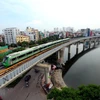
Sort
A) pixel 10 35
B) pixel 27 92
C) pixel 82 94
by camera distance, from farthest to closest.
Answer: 1. pixel 10 35
2. pixel 27 92
3. pixel 82 94

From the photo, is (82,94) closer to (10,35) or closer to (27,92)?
(27,92)

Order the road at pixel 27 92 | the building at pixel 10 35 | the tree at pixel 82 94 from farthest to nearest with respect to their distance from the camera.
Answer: the building at pixel 10 35
the road at pixel 27 92
the tree at pixel 82 94

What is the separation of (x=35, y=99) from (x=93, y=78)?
13.5 metres

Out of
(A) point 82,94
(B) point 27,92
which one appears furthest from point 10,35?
(A) point 82,94

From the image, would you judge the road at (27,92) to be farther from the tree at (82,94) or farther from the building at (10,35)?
the building at (10,35)

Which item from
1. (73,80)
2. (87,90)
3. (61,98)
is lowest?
(73,80)

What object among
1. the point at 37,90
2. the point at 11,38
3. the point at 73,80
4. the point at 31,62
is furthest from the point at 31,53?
the point at 11,38

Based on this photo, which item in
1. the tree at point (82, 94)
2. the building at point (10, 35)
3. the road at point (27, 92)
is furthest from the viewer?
the building at point (10, 35)

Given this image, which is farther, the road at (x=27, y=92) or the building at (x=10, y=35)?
the building at (x=10, y=35)

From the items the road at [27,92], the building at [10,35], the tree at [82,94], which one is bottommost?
the road at [27,92]

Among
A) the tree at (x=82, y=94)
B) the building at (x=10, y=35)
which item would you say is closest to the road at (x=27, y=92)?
the tree at (x=82, y=94)

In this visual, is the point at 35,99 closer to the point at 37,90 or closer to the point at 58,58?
the point at 37,90

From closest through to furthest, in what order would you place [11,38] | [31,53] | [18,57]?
[18,57], [31,53], [11,38]

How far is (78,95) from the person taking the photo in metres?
7.53
